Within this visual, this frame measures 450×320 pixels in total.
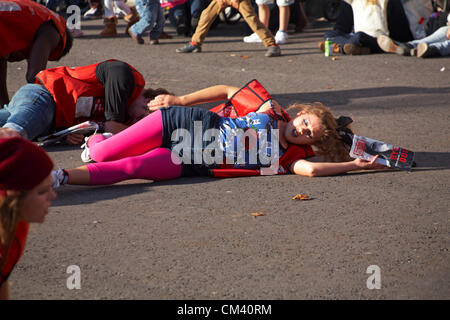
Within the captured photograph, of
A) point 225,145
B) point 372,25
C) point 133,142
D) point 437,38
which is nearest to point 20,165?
point 133,142

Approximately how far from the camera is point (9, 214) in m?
2.30

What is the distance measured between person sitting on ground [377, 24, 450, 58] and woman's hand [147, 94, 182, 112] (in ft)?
16.9

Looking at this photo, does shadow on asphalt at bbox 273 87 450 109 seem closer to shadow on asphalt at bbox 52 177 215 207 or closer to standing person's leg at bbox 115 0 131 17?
shadow on asphalt at bbox 52 177 215 207

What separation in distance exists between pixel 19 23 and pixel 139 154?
2.00 m

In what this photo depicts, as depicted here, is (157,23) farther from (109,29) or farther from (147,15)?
(109,29)

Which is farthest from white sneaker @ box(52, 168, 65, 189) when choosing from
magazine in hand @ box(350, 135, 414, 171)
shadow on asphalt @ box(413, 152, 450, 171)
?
shadow on asphalt @ box(413, 152, 450, 171)

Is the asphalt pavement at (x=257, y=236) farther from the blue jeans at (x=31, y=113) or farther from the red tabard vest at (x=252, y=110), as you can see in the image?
the blue jeans at (x=31, y=113)

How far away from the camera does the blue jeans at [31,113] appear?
→ 4945 millimetres

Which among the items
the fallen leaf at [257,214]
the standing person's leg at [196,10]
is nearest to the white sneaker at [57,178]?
the fallen leaf at [257,214]

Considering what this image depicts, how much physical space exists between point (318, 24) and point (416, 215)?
31.1 ft

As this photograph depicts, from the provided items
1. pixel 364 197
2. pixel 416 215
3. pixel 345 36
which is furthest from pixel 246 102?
pixel 345 36

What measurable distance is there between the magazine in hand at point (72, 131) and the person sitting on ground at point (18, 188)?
2.77 meters

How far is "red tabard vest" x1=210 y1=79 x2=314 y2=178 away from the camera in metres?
4.71

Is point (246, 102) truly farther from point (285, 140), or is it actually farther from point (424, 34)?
point (424, 34)
